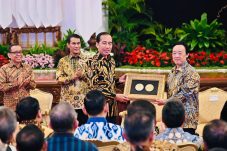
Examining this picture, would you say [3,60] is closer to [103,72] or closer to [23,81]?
[23,81]

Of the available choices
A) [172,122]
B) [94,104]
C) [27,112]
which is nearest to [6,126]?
[27,112]

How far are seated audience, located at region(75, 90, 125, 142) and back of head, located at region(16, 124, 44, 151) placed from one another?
2.79 feet

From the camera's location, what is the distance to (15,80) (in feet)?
19.3

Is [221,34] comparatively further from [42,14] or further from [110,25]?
[42,14]

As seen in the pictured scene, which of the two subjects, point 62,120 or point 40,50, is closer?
point 62,120

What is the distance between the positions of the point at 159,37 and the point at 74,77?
2765 millimetres

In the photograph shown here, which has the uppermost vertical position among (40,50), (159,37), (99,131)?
(159,37)

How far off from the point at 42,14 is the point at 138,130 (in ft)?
19.9

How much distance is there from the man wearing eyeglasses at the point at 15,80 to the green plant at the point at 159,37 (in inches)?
112

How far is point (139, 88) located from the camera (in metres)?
6.05

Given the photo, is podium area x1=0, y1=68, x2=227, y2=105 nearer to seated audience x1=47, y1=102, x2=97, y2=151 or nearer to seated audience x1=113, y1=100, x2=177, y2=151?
seated audience x1=47, y1=102, x2=97, y2=151

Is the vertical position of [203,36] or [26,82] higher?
[203,36]

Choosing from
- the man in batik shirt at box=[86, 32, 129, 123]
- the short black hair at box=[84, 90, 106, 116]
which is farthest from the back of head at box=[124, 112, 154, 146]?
the man in batik shirt at box=[86, 32, 129, 123]

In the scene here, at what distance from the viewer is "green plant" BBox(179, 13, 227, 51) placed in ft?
26.8
